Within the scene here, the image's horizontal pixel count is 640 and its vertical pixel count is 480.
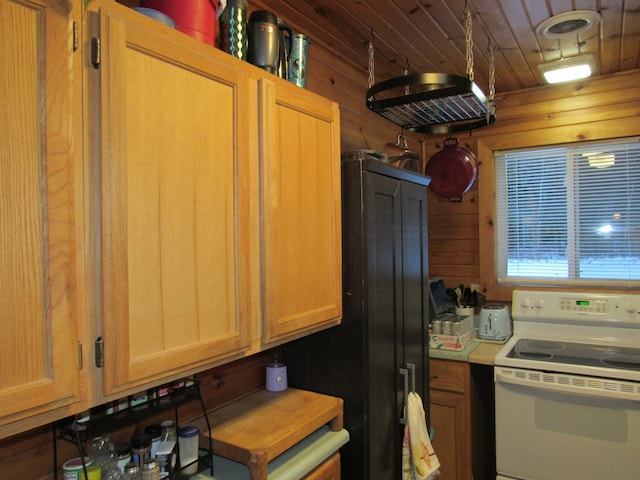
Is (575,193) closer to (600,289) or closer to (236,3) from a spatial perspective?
(600,289)

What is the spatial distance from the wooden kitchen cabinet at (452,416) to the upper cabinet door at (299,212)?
1137 mm

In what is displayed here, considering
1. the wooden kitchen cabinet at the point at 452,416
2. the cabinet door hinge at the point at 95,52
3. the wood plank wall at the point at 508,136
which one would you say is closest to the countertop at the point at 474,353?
the wooden kitchen cabinet at the point at 452,416

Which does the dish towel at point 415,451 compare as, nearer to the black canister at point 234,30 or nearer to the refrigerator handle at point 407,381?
the refrigerator handle at point 407,381

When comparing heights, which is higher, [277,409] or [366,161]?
[366,161]

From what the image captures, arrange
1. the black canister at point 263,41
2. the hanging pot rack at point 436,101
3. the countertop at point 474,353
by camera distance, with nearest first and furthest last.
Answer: the black canister at point 263,41, the hanging pot rack at point 436,101, the countertop at point 474,353

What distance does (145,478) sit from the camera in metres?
1.13

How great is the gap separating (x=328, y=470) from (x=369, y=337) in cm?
46

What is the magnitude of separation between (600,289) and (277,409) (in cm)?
224

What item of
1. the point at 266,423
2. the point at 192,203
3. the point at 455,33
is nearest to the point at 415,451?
the point at 266,423

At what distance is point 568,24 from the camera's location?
2.04 m

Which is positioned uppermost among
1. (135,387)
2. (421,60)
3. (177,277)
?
(421,60)

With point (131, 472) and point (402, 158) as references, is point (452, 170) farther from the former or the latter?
point (131, 472)

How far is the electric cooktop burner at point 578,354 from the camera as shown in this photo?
221 cm

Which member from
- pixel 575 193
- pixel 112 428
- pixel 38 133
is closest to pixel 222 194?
pixel 38 133
